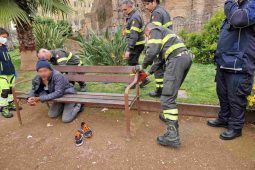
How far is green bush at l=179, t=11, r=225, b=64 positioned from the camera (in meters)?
6.68

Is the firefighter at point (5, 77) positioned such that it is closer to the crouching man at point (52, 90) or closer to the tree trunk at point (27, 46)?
the crouching man at point (52, 90)

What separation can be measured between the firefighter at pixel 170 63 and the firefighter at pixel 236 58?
1.62ft

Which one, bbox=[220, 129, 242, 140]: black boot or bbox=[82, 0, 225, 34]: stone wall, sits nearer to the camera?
bbox=[220, 129, 242, 140]: black boot

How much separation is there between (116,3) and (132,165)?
1510 cm

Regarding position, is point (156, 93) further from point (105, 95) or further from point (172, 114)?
point (172, 114)

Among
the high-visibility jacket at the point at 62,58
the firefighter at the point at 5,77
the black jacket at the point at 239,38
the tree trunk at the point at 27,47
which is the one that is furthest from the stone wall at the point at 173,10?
the black jacket at the point at 239,38

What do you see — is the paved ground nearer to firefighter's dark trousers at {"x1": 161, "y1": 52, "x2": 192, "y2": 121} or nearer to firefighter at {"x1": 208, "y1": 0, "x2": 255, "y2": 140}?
firefighter at {"x1": 208, "y1": 0, "x2": 255, "y2": 140}

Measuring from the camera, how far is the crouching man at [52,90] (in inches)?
159

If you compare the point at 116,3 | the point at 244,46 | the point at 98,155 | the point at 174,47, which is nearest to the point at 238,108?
the point at 244,46

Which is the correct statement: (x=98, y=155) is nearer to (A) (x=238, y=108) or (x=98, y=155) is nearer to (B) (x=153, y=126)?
(B) (x=153, y=126)

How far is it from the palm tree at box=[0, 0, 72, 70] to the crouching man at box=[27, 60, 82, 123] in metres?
2.34

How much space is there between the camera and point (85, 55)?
676 cm

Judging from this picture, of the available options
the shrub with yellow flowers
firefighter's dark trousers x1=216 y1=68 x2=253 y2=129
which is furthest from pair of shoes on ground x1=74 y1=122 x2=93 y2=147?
the shrub with yellow flowers

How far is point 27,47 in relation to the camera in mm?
7535
